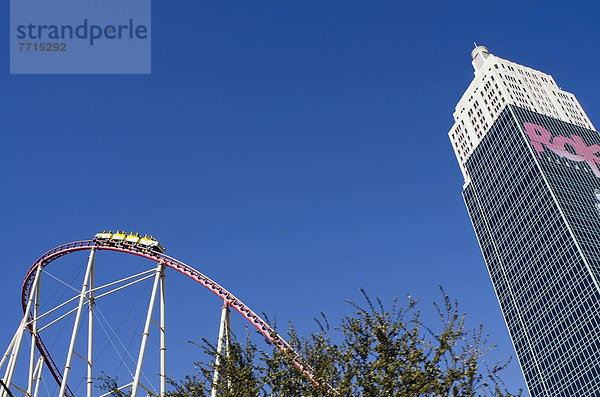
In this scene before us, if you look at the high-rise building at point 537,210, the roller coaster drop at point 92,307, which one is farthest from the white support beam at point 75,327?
the high-rise building at point 537,210

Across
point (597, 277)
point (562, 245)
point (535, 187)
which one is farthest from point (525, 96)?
point (597, 277)

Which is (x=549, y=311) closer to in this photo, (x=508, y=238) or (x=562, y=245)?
(x=562, y=245)

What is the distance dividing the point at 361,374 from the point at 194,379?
477 cm

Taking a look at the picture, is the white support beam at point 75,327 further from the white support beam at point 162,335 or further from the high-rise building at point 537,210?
the high-rise building at point 537,210

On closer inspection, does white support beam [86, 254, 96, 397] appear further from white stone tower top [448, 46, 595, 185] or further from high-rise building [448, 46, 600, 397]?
white stone tower top [448, 46, 595, 185]

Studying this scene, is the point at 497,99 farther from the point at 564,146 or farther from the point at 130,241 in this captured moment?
the point at 130,241

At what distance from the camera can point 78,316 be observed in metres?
32.0

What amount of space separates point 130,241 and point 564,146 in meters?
85.9

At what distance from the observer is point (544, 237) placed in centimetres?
9131

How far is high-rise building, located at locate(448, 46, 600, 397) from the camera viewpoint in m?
82.5

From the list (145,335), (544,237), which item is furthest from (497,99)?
(145,335)

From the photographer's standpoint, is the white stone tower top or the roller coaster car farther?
the white stone tower top

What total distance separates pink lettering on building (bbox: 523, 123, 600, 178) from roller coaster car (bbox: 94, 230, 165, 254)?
78.2m

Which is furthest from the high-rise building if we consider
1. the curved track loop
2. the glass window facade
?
the curved track loop
